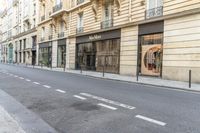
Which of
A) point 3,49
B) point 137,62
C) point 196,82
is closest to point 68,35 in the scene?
point 137,62

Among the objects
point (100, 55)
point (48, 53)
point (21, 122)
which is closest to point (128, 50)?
point (100, 55)

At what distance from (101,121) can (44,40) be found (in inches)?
1487

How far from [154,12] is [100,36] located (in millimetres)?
7899

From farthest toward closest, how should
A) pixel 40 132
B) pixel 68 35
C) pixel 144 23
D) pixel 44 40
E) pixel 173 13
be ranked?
pixel 44 40 → pixel 68 35 → pixel 144 23 → pixel 173 13 → pixel 40 132

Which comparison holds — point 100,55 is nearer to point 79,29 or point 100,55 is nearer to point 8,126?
point 79,29

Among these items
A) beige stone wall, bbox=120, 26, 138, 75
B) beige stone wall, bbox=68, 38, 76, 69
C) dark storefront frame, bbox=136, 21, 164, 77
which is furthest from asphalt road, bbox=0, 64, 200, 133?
beige stone wall, bbox=68, 38, 76, 69

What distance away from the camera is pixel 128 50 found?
72.8 ft

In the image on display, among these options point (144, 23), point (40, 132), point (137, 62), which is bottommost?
point (40, 132)

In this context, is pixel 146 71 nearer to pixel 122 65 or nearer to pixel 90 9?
pixel 122 65

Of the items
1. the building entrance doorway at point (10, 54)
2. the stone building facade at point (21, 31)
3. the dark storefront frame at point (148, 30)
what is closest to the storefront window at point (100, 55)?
the dark storefront frame at point (148, 30)

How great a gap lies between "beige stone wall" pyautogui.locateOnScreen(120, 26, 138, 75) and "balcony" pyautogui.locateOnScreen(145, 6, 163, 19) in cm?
151

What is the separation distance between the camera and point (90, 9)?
28.5 metres

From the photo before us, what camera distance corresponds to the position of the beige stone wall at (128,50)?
2141 centimetres

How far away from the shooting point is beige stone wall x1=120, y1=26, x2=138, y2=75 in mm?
21406
